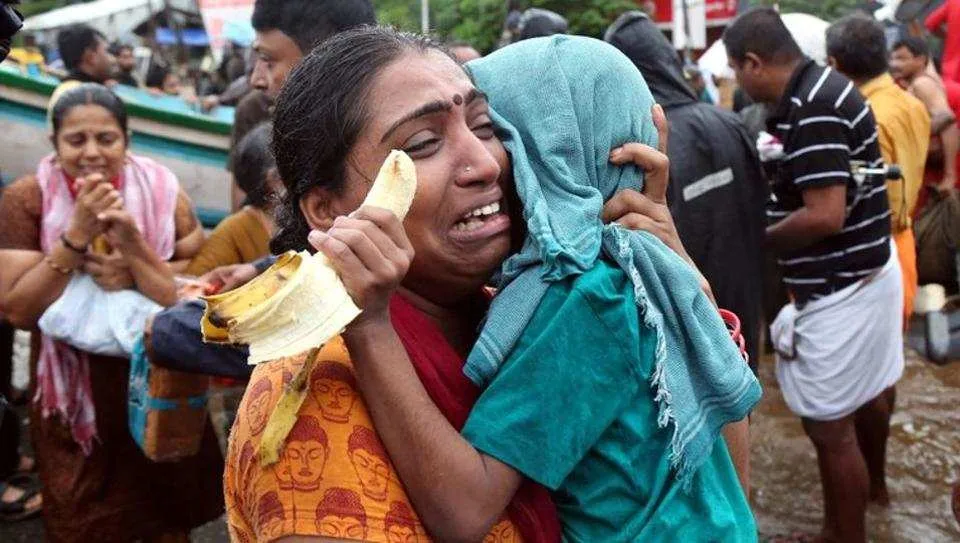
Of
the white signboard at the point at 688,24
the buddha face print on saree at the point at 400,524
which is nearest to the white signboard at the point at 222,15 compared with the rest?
the white signboard at the point at 688,24

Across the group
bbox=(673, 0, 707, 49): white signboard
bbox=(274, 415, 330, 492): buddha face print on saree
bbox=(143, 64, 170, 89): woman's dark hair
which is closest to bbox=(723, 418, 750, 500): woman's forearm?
bbox=(274, 415, 330, 492): buddha face print on saree

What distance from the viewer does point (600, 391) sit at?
134 cm

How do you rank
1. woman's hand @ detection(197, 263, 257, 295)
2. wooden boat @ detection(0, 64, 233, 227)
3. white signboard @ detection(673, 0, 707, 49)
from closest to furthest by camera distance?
woman's hand @ detection(197, 263, 257, 295), wooden boat @ detection(0, 64, 233, 227), white signboard @ detection(673, 0, 707, 49)

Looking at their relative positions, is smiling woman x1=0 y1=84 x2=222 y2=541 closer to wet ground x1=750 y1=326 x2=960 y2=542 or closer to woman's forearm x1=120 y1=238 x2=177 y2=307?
woman's forearm x1=120 y1=238 x2=177 y2=307

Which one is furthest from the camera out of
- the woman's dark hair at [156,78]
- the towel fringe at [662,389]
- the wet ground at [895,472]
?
the woman's dark hair at [156,78]

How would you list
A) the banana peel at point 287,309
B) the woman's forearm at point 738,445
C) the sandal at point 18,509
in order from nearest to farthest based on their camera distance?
the banana peel at point 287,309 → the woman's forearm at point 738,445 → the sandal at point 18,509

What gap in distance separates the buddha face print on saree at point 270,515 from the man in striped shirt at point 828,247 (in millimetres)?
3079

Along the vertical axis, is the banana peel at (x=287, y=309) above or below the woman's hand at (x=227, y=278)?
above

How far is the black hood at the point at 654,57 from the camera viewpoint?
3711 millimetres

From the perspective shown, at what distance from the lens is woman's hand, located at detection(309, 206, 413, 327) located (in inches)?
46.5

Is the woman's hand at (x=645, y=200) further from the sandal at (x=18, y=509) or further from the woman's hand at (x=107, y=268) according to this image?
the sandal at (x=18, y=509)

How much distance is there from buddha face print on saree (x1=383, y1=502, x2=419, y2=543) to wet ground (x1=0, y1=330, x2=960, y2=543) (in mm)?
3589

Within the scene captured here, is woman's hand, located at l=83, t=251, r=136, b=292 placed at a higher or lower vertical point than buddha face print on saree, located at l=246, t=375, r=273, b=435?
lower

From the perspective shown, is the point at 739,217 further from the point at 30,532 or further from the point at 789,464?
the point at 30,532
